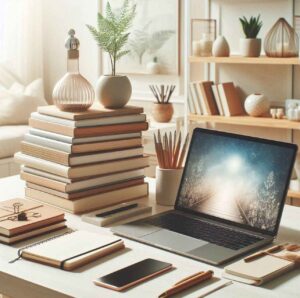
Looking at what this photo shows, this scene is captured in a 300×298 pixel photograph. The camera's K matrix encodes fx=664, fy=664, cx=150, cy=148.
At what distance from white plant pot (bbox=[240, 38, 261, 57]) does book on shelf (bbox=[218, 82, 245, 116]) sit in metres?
0.28

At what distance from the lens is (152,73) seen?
506 centimetres

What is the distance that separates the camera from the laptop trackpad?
161 centimetres

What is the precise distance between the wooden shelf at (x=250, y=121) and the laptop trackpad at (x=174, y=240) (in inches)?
95.6

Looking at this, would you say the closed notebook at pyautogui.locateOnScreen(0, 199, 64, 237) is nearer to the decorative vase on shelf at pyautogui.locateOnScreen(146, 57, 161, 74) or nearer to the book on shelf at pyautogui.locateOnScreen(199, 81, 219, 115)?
the book on shelf at pyautogui.locateOnScreen(199, 81, 219, 115)

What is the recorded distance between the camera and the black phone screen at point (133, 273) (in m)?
1.39

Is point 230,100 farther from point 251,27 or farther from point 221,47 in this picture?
point 251,27

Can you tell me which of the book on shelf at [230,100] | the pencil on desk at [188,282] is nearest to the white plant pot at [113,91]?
the pencil on desk at [188,282]

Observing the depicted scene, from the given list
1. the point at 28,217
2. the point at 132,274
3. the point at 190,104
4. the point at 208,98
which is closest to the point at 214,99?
the point at 208,98

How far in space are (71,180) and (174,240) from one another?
428 mm

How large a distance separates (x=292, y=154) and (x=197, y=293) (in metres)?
0.49

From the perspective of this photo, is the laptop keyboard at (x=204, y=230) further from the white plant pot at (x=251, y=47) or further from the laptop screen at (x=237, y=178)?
the white plant pot at (x=251, y=47)

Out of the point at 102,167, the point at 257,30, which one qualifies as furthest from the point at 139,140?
the point at 257,30

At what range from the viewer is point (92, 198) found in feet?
6.50

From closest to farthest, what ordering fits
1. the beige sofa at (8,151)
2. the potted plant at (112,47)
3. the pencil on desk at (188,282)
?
1. the pencil on desk at (188,282)
2. the potted plant at (112,47)
3. the beige sofa at (8,151)
